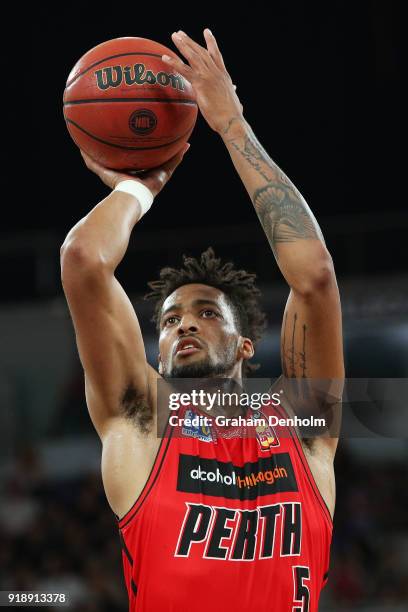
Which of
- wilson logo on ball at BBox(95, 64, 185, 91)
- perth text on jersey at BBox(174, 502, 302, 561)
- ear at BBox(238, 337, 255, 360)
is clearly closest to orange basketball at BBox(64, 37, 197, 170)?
wilson logo on ball at BBox(95, 64, 185, 91)

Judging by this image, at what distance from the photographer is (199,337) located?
11.2 feet

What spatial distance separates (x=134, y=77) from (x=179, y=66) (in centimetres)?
17

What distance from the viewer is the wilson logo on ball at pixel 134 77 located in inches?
134

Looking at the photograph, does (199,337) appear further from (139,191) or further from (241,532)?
(241,532)

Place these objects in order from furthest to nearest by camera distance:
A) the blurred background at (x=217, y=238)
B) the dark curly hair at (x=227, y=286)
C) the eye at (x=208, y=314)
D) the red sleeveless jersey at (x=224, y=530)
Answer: the blurred background at (x=217, y=238) < the dark curly hair at (x=227, y=286) < the eye at (x=208, y=314) < the red sleeveless jersey at (x=224, y=530)

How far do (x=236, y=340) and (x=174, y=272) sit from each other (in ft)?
1.40

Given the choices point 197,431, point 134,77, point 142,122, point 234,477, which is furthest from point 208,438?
point 134,77

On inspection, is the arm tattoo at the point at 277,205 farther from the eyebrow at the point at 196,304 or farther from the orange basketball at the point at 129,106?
the eyebrow at the point at 196,304

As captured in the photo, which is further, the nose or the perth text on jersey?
the nose

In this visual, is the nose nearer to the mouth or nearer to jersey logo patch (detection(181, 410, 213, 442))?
the mouth

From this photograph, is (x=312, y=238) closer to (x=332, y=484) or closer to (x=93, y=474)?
(x=332, y=484)

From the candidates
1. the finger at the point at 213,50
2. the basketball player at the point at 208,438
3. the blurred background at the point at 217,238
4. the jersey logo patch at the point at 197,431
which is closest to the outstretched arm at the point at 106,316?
the basketball player at the point at 208,438

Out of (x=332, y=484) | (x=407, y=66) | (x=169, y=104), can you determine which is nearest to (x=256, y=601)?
(x=332, y=484)

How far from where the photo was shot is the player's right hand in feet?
11.1
